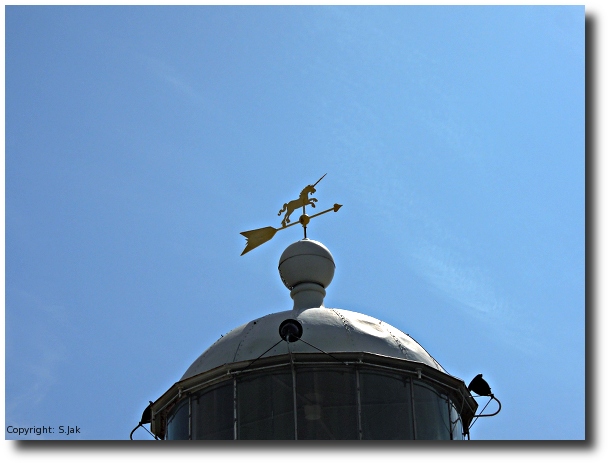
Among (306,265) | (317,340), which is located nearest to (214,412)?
(317,340)

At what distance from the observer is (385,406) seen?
21.4 meters

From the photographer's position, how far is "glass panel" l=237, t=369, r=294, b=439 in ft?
68.7

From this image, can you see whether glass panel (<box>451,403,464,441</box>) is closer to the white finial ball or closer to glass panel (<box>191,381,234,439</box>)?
the white finial ball

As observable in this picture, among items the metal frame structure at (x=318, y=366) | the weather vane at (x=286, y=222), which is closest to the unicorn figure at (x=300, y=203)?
the weather vane at (x=286, y=222)

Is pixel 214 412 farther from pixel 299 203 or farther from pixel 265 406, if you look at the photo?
pixel 299 203

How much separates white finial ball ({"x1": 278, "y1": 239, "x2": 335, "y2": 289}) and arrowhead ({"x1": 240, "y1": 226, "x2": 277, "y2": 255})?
89 cm

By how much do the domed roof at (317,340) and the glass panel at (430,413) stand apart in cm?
58

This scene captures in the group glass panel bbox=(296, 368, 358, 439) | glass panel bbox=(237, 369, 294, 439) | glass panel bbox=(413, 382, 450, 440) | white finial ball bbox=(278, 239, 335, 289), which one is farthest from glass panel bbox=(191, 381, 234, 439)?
white finial ball bbox=(278, 239, 335, 289)

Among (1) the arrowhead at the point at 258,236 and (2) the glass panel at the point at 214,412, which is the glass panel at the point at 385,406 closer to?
(2) the glass panel at the point at 214,412

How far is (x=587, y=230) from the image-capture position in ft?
51.4

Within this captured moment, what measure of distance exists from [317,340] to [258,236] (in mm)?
4376

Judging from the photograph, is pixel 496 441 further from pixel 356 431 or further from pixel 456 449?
→ pixel 356 431

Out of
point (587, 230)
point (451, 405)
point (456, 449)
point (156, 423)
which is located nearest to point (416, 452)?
point (456, 449)

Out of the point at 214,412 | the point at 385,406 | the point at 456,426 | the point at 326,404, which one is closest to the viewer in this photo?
the point at 326,404
